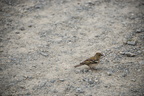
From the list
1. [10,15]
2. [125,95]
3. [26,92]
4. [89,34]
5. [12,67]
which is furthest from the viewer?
[10,15]

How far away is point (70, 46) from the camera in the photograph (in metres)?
8.54

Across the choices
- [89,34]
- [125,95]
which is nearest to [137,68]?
[125,95]

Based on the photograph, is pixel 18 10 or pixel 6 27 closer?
pixel 6 27

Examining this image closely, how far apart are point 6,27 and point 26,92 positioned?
16.8ft

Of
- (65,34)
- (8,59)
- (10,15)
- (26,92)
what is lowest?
(26,92)

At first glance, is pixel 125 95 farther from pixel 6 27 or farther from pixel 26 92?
pixel 6 27

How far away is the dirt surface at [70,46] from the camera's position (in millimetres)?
6309

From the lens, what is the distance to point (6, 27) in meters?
9.97

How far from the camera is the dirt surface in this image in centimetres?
Result: 631

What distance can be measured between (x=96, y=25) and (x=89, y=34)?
3.10 feet

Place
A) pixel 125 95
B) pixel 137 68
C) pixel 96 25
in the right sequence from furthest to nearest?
1. pixel 96 25
2. pixel 137 68
3. pixel 125 95

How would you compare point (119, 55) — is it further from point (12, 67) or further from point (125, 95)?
point (12, 67)

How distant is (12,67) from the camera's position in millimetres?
7301

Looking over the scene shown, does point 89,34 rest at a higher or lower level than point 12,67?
higher
